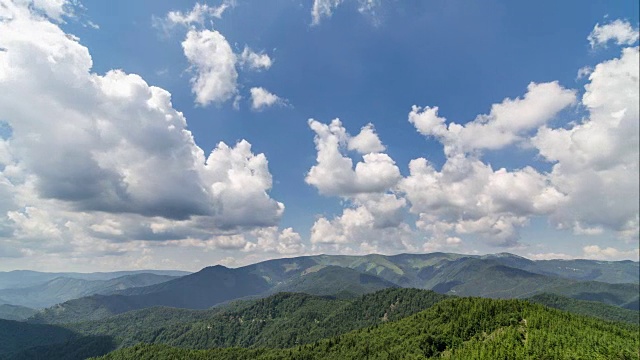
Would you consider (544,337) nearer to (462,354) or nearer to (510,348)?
(510,348)

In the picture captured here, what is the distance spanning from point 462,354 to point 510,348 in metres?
26.6

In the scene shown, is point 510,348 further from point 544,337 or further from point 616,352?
point 616,352

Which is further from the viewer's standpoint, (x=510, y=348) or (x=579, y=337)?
(x=579, y=337)

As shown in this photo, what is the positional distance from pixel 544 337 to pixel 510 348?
872 inches

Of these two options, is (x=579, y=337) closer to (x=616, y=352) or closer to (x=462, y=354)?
(x=616, y=352)

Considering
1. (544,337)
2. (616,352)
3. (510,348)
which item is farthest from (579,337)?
(510,348)

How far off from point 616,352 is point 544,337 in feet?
121

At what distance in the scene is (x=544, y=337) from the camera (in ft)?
588

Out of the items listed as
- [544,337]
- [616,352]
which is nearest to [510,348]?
[544,337]

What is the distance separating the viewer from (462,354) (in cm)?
18988

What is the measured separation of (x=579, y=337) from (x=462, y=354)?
6727cm

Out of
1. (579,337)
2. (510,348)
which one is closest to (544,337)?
(510,348)

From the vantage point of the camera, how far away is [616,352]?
592ft

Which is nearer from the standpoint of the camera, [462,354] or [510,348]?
[510,348]
